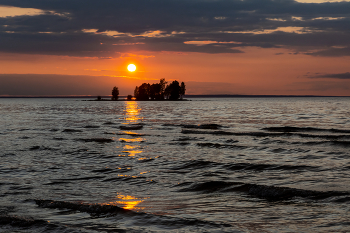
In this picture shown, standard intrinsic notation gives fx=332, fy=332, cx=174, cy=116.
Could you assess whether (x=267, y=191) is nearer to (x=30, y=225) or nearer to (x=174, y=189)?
(x=174, y=189)

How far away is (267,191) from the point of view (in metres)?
12.7

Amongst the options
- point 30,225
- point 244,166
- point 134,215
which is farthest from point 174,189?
point 244,166

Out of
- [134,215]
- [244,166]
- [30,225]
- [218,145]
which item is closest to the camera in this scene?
[30,225]

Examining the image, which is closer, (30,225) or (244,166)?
(30,225)

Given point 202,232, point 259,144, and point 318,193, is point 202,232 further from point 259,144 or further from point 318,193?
point 259,144

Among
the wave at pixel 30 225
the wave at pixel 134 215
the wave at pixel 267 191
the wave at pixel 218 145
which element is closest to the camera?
the wave at pixel 30 225

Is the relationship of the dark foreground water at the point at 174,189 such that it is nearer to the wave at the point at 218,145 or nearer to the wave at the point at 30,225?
the wave at the point at 30,225

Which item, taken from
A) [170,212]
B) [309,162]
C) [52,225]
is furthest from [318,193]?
[52,225]

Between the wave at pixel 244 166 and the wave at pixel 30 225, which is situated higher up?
the wave at pixel 30 225

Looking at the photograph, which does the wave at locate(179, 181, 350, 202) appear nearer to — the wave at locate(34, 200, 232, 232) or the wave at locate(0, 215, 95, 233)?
the wave at locate(34, 200, 232, 232)

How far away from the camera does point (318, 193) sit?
40.1ft

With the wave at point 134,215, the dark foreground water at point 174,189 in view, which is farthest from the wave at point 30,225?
the wave at point 134,215

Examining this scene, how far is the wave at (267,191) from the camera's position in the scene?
11877mm

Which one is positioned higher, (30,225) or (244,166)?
(30,225)
